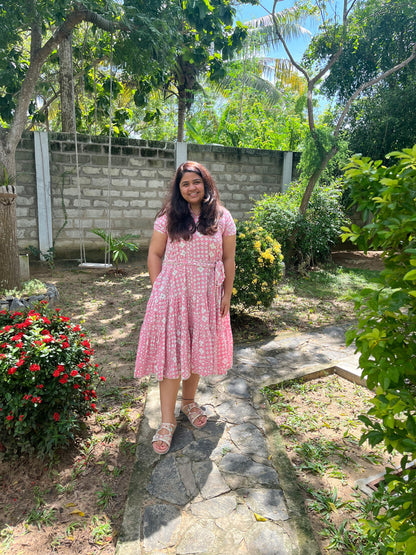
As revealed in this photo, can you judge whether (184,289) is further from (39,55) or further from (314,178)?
(314,178)

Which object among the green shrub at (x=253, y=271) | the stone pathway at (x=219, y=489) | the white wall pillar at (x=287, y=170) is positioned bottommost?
the stone pathway at (x=219, y=489)

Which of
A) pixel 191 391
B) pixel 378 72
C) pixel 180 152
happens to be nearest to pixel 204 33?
pixel 180 152

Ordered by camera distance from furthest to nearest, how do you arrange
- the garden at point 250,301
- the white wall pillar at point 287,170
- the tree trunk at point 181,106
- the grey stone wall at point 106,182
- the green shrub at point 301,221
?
the tree trunk at point 181,106 < the white wall pillar at point 287,170 < the green shrub at point 301,221 < the grey stone wall at point 106,182 < the garden at point 250,301

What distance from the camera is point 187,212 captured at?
2.43 m

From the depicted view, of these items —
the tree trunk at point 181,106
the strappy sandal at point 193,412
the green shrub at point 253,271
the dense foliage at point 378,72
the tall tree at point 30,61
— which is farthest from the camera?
the tree trunk at point 181,106

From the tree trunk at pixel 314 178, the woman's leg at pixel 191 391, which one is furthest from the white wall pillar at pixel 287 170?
the woman's leg at pixel 191 391

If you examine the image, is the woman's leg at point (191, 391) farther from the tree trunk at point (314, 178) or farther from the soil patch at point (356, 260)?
the soil patch at point (356, 260)

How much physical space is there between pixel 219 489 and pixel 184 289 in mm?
1152

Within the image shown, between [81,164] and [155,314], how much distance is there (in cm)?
537

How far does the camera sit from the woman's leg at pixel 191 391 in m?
2.65

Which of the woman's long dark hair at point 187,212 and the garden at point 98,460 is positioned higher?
the woman's long dark hair at point 187,212

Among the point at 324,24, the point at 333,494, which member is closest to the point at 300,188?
the point at 324,24

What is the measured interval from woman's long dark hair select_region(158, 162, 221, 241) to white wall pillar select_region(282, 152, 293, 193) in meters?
6.43

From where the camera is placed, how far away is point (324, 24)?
757cm
